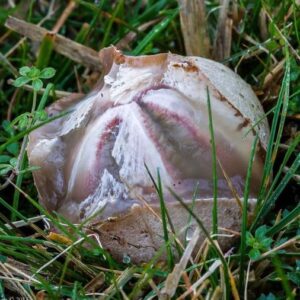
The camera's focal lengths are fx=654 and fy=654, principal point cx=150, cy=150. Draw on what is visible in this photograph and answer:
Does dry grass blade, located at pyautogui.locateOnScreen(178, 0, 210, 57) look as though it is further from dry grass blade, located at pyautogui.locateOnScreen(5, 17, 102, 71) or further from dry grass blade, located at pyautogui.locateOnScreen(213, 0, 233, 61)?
dry grass blade, located at pyautogui.locateOnScreen(5, 17, 102, 71)

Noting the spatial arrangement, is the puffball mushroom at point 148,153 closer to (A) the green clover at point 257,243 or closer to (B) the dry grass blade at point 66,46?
(A) the green clover at point 257,243

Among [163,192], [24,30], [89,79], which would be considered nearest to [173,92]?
[163,192]

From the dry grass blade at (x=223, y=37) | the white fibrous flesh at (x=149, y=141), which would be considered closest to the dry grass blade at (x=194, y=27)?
the dry grass blade at (x=223, y=37)

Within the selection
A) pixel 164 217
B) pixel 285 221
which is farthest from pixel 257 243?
pixel 164 217

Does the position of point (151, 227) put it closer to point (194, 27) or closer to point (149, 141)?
point (149, 141)

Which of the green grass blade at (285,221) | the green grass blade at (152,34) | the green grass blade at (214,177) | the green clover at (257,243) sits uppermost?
the green grass blade at (152,34)

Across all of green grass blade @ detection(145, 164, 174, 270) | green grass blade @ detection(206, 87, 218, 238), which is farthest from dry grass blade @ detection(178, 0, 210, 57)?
green grass blade @ detection(145, 164, 174, 270)

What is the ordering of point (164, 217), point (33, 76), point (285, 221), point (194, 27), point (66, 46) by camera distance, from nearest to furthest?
point (164, 217)
point (285, 221)
point (33, 76)
point (194, 27)
point (66, 46)

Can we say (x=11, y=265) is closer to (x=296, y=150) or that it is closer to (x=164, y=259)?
(x=164, y=259)
